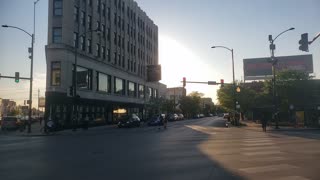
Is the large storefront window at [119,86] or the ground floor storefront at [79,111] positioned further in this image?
the large storefront window at [119,86]

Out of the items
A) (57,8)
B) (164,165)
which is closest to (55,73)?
Answer: (57,8)

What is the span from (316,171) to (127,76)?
56085mm

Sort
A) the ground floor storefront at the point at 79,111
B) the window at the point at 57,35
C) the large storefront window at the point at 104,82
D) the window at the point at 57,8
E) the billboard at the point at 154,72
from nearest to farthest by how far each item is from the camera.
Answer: the ground floor storefront at the point at 79,111 < the window at the point at 57,35 < the window at the point at 57,8 < the large storefront window at the point at 104,82 < the billboard at the point at 154,72

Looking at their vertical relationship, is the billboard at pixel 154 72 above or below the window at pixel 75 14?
below

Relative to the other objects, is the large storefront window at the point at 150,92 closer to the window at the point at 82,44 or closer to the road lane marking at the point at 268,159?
the window at the point at 82,44

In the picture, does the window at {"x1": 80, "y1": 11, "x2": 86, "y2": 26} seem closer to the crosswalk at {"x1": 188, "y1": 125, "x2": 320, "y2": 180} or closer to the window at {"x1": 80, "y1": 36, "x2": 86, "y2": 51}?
the window at {"x1": 80, "y1": 36, "x2": 86, "y2": 51}

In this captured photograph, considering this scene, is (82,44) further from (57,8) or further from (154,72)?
(154,72)

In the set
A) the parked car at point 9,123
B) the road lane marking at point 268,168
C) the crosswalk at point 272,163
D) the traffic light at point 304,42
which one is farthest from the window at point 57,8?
the road lane marking at point 268,168

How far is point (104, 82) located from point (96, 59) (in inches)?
191

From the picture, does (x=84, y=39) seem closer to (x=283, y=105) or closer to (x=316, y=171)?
(x=283, y=105)

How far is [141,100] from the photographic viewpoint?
74.9 metres

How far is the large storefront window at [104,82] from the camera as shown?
5431 cm

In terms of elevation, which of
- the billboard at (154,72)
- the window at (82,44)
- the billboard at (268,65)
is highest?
the billboard at (268,65)

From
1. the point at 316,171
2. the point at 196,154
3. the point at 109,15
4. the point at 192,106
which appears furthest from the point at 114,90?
the point at 192,106
